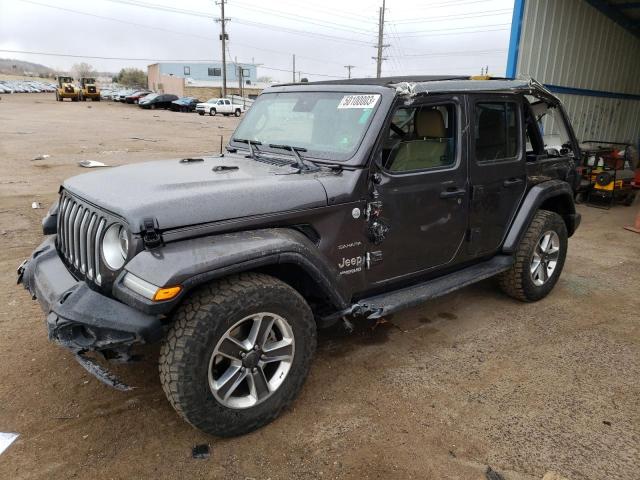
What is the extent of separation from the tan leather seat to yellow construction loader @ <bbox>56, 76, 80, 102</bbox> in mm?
50991

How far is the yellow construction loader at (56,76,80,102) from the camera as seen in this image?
46.2 metres

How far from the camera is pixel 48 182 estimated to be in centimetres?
946

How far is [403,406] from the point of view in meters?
3.05

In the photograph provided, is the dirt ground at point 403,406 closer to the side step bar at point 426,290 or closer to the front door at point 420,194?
the side step bar at point 426,290

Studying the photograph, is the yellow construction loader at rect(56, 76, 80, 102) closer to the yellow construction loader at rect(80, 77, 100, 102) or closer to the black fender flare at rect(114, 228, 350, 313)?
the yellow construction loader at rect(80, 77, 100, 102)

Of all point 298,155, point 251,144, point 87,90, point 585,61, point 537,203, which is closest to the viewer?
point 298,155

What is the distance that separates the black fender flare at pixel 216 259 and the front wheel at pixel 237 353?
138mm

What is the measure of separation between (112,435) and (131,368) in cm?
66

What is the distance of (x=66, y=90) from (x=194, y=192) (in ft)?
170

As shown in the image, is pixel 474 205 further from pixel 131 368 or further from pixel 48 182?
pixel 48 182

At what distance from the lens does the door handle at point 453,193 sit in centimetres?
354

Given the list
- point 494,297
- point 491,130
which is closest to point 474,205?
point 491,130

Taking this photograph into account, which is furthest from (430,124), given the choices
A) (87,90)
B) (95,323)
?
(87,90)

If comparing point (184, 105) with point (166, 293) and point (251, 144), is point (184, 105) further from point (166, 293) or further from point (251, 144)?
point (166, 293)
